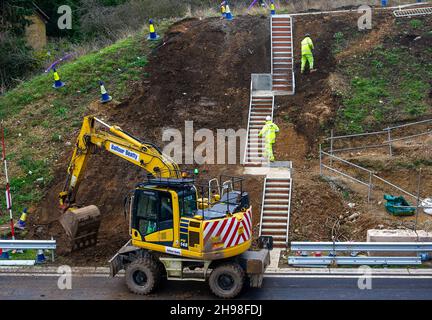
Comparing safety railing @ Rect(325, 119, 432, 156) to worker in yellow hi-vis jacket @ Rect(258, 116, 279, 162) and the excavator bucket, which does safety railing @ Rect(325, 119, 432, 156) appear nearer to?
worker in yellow hi-vis jacket @ Rect(258, 116, 279, 162)

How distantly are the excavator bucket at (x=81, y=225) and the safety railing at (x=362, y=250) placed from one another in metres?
4.93

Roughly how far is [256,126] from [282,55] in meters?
4.72

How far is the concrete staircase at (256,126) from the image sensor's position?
2083cm

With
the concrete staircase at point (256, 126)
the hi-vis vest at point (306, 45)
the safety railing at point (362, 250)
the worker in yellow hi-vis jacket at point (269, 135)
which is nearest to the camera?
the safety railing at point (362, 250)

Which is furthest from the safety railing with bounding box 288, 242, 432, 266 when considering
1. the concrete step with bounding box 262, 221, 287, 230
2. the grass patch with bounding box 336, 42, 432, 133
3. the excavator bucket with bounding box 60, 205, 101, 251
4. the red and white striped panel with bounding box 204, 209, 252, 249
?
the grass patch with bounding box 336, 42, 432, 133

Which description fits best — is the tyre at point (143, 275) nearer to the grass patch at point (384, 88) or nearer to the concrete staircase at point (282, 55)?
the grass patch at point (384, 88)

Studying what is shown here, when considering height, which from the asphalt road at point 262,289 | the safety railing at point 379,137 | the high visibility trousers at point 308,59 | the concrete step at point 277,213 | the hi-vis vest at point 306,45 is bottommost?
the asphalt road at point 262,289

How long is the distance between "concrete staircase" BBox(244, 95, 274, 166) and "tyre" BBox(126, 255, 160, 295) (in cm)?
714

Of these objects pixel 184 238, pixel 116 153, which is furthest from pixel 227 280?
pixel 116 153

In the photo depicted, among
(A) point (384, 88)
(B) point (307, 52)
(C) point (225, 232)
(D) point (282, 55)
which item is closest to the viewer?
(C) point (225, 232)

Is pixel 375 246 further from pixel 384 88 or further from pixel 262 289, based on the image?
pixel 384 88

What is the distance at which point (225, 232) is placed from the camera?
44.5ft

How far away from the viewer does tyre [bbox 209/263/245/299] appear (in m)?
13.5

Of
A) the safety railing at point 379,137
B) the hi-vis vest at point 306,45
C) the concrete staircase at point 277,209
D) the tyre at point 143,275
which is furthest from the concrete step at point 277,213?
the hi-vis vest at point 306,45
